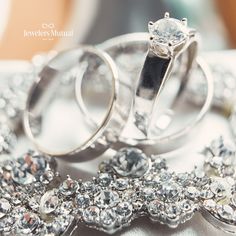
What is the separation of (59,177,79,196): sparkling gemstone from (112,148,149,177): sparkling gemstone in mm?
67

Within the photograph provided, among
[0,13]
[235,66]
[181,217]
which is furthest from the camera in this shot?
[0,13]

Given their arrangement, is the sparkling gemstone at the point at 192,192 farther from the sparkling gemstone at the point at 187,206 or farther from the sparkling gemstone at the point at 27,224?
the sparkling gemstone at the point at 27,224

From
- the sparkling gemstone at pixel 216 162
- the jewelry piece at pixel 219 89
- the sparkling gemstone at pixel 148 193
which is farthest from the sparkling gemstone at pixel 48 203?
the jewelry piece at pixel 219 89

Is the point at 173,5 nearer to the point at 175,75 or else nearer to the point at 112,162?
the point at 175,75

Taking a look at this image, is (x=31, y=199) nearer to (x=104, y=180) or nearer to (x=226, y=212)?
(x=104, y=180)

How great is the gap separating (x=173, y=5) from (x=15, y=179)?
93cm

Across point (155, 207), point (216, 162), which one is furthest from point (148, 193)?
point (216, 162)

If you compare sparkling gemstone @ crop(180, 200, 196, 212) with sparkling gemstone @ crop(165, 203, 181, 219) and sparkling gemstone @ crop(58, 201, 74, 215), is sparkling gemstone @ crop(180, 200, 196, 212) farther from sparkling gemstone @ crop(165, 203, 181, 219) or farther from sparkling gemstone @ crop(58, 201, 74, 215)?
sparkling gemstone @ crop(58, 201, 74, 215)

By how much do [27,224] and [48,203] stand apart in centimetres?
4

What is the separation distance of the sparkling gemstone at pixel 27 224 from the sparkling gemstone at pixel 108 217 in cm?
8

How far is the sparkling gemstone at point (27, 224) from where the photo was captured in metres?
0.74

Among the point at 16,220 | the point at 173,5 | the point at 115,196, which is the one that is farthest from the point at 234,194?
the point at 173,5

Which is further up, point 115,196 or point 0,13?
point 115,196

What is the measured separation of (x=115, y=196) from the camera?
759 millimetres
